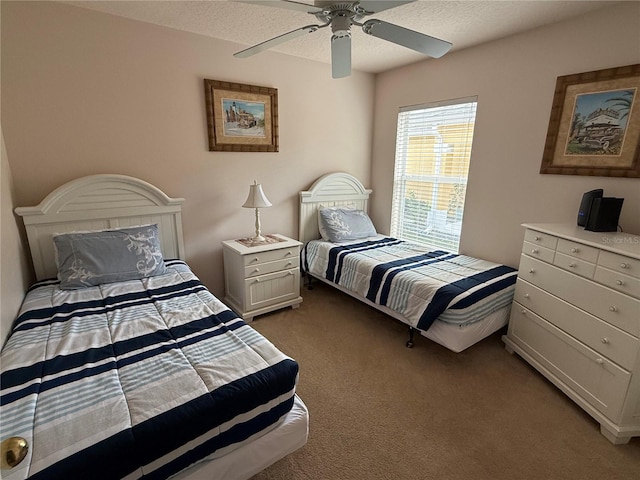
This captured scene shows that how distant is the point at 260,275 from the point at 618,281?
239 cm

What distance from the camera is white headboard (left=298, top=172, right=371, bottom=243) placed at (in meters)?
3.48

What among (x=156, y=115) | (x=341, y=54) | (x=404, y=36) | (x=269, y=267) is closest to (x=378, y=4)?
(x=404, y=36)

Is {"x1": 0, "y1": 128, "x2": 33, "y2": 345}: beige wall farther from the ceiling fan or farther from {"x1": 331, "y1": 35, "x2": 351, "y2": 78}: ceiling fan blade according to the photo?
{"x1": 331, "y1": 35, "x2": 351, "y2": 78}: ceiling fan blade

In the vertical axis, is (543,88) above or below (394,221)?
above

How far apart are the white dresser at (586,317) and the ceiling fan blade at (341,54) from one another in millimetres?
1654

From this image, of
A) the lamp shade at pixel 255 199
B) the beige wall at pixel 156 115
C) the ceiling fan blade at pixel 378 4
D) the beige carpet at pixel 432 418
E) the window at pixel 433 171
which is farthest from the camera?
the window at pixel 433 171

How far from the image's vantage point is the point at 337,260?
3061 millimetres

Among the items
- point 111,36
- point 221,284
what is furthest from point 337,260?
point 111,36

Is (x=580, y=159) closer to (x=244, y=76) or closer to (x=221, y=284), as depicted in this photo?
(x=244, y=76)

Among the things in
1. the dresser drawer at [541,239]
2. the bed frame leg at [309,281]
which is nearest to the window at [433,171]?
the dresser drawer at [541,239]

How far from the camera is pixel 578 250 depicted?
73.7 inches

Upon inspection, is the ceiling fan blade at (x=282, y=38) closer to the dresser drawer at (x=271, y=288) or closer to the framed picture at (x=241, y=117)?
the framed picture at (x=241, y=117)

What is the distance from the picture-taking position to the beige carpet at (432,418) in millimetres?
1533

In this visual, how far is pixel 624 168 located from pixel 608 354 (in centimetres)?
120
